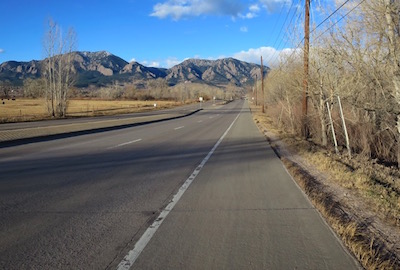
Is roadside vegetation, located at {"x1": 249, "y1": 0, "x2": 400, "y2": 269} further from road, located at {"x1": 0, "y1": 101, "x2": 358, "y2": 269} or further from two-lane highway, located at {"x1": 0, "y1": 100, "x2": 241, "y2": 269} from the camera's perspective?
two-lane highway, located at {"x1": 0, "y1": 100, "x2": 241, "y2": 269}

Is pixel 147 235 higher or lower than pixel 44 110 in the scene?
lower

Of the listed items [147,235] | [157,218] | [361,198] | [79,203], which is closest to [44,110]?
[79,203]

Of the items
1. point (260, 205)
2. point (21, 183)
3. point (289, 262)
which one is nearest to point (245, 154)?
point (260, 205)

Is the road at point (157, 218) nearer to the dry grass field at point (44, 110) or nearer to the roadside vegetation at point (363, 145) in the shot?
the roadside vegetation at point (363, 145)

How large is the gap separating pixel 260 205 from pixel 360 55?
6590mm

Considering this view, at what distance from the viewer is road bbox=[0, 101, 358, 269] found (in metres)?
3.85

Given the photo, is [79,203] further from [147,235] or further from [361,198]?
[361,198]

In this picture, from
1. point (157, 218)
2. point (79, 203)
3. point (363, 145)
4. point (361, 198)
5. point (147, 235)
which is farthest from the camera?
point (363, 145)

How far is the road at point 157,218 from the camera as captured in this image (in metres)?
3.85

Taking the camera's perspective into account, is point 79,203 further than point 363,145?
No

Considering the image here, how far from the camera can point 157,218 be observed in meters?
5.21

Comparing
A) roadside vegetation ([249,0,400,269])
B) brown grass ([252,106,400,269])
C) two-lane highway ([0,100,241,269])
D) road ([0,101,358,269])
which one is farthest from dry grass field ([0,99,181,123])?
brown grass ([252,106,400,269])

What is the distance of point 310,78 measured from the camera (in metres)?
14.8

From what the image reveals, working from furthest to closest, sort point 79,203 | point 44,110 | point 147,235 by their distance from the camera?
point 44,110, point 79,203, point 147,235
